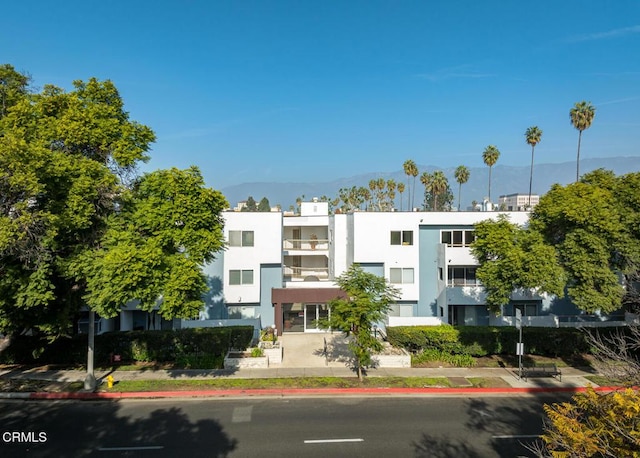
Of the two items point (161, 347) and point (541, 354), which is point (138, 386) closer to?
point (161, 347)

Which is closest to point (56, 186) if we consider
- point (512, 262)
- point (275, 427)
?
point (275, 427)

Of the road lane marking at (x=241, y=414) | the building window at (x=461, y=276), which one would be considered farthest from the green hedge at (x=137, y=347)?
the building window at (x=461, y=276)

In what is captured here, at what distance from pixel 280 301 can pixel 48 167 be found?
19.6 m

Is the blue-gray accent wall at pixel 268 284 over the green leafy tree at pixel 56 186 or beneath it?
beneath

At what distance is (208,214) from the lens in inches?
733

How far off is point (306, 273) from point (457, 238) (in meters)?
14.9

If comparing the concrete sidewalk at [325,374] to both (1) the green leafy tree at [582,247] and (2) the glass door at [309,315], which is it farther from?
(2) the glass door at [309,315]

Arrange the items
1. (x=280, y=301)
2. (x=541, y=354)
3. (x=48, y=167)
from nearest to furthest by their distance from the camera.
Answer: (x=48, y=167) → (x=541, y=354) → (x=280, y=301)

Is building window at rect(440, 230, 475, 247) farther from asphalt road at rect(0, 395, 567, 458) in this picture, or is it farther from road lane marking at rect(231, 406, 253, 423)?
road lane marking at rect(231, 406, 253, 423)

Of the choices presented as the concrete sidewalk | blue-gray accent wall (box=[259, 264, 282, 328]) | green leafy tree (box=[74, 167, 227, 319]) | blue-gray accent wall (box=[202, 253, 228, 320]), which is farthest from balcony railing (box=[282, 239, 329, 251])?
green leafy tree (box=[74, 167, 227, 319])

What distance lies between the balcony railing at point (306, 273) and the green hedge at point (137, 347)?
14166mm

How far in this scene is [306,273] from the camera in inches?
1622

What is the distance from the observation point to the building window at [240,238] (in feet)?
107

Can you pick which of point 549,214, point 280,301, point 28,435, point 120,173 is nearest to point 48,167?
point 120,173
